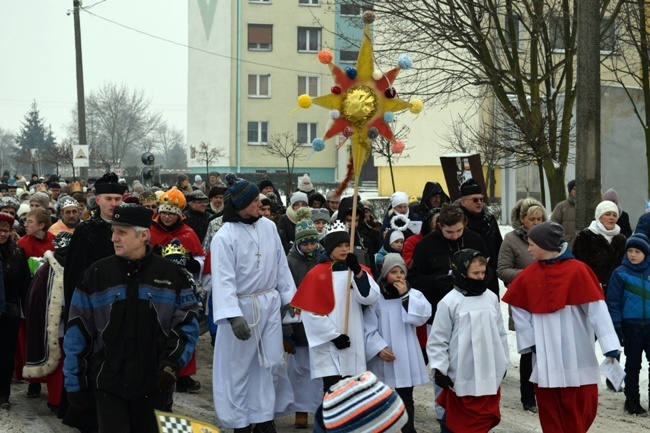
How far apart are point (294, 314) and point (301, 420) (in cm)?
104

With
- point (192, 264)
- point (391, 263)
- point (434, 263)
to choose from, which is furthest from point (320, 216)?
point (391, 263)

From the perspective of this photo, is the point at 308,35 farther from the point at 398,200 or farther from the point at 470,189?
the point at 470,189

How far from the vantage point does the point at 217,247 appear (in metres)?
8.03

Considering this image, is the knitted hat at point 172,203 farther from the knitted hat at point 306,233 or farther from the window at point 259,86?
the window at point 259,86

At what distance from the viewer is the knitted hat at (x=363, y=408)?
3.44 m

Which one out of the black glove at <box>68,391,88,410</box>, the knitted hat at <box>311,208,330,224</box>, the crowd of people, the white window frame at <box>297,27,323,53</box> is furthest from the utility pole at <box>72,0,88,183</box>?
the white window frame at <box>297,27,323,53</box>

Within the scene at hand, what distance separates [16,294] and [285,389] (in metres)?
2.91

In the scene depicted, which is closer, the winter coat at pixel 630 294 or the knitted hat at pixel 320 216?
the winter coat at pixel 630 294

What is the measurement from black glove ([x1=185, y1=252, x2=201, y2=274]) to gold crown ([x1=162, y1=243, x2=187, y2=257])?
305mm

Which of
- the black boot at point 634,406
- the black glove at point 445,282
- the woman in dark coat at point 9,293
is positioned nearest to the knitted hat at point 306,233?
the black glove at point 445,282

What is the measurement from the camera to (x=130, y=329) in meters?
6.02

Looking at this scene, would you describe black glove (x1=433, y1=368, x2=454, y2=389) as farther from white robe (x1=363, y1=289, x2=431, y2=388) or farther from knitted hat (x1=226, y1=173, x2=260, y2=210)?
knitted hat (x1=226, y1=173, x2=260, y2=210)

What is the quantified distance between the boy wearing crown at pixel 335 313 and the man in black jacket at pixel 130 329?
1.97 meters

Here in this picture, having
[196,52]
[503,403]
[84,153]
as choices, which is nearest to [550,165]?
[503,403]
